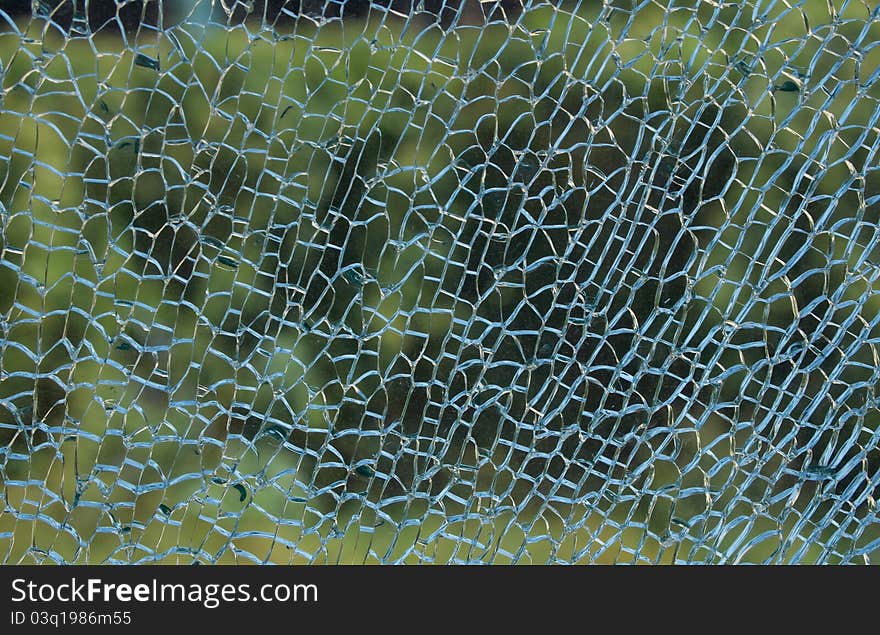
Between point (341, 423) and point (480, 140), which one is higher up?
point (480, 140)

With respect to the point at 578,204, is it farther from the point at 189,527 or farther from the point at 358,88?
the point at 189,527

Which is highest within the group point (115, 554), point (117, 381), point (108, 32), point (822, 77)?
point (822, 77)

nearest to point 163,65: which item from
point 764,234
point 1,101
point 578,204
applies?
point 1,101

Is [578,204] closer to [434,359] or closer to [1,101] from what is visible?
[434,359]

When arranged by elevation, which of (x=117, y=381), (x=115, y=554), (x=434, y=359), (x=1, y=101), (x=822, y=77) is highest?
(x=822, y=77)

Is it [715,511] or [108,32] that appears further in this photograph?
[715,511]

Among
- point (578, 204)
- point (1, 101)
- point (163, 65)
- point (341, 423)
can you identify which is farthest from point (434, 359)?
point (1, 101)
